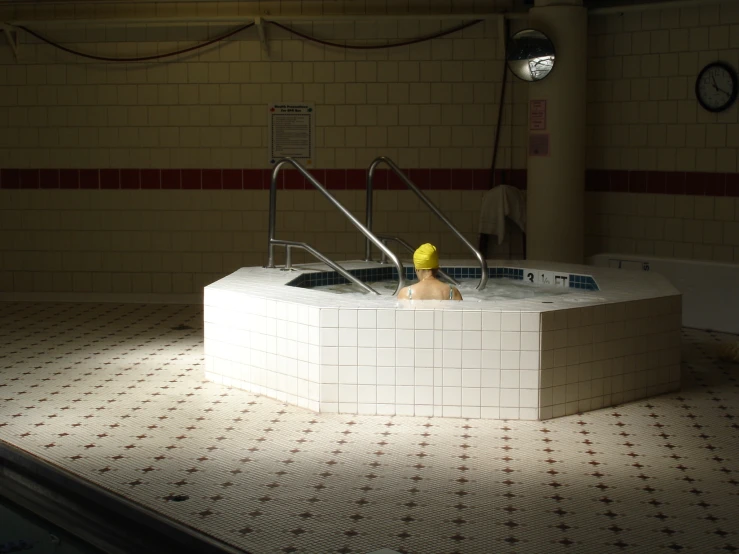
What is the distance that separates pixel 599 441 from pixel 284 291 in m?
2.22

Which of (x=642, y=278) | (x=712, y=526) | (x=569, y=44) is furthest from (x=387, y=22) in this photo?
(x=712, y=526)

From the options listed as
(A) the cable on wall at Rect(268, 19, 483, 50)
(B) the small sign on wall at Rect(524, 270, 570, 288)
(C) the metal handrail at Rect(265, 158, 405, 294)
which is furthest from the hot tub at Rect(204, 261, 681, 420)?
(A) the cable on wall at Rect(268, 19, 483, 50)

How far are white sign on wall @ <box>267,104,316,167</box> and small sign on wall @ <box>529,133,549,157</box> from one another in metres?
2.16

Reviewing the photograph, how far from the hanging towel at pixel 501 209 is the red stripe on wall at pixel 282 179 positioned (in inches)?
9.4

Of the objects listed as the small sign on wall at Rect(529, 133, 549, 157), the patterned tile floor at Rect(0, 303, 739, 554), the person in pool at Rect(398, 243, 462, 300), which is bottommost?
the patterned tile floor at Rect(0, 303, 739, 554)

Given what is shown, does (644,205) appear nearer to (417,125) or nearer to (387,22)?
(417,125)

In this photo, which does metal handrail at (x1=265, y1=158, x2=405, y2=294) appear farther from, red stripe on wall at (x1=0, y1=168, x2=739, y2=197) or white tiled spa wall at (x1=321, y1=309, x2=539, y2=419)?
red stripe on wall at (x1=0, y1=168, x2=739, y2=197)

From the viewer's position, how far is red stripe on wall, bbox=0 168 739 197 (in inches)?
373

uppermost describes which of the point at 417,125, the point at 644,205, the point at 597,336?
the point at 417,125

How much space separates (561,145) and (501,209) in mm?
846

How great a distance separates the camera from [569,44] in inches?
351

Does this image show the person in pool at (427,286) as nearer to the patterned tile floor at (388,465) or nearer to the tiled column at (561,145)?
the patterned tile floor at (388,465)

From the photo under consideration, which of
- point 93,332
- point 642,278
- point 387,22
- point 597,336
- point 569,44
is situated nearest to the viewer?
point 597,336

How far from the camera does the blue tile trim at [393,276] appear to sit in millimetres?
7227
